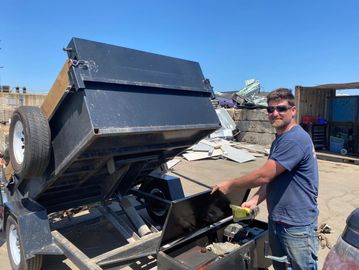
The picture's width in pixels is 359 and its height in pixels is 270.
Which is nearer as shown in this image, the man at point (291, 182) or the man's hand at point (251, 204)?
the man at point (291, 182)

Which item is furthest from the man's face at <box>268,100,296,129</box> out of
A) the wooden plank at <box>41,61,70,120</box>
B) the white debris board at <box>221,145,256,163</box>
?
the white debris board at <box>221,145,256,163</box>

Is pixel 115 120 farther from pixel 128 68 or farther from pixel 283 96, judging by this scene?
pixel 283 96

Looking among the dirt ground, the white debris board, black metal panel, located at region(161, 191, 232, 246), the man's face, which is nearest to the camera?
the man's face

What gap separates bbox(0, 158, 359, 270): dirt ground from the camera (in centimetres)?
415

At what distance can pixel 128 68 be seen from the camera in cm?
327

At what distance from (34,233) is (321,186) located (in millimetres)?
7041

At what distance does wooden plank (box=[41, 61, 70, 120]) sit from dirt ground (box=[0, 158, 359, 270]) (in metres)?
1.96

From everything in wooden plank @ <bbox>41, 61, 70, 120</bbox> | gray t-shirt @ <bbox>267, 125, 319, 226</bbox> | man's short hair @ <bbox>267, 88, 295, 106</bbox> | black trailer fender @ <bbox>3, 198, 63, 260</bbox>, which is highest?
wooden plank @ <bbox>41, 61, 70, 120</bbox>

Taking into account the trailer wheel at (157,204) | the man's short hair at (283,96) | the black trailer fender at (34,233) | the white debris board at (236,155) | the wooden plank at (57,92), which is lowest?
the white debris board at (236,155)

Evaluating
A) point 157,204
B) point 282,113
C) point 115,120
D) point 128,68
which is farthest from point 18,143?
point 282,113

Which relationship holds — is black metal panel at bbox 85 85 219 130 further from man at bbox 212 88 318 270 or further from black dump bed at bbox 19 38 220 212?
man at bbox 212 88 318 270

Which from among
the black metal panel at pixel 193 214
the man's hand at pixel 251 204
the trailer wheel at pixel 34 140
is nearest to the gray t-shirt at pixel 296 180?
the man's hand at pixel 251 204

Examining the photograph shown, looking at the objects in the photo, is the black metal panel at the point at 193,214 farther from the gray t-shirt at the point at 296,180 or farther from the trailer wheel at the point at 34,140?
the trailer wheel at the point at 34,140

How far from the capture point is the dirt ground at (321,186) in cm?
415
